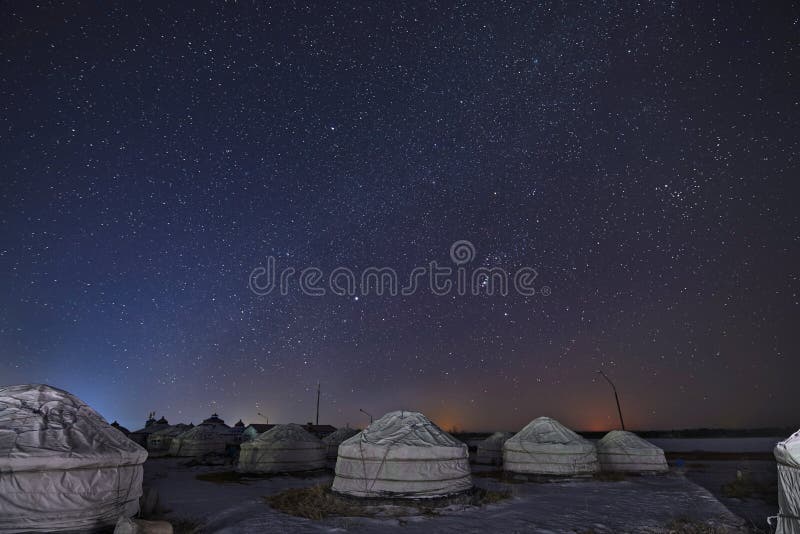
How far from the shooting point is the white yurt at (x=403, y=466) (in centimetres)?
1056

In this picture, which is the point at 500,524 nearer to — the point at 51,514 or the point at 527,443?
the point at 51,514

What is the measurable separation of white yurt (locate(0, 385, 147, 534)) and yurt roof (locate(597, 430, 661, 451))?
17493 mm

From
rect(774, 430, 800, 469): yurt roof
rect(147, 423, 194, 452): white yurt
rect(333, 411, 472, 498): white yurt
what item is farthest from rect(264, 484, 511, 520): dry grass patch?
rect(147, 423, 194, 452): white yurt

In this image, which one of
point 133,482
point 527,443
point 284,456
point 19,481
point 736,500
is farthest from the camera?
point 284,456

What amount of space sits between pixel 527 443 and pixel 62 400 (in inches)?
565

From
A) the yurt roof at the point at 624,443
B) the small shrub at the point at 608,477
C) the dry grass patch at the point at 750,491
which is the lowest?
the small shrub at the point at 608,477

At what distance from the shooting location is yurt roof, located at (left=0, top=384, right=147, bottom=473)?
5.72 meters

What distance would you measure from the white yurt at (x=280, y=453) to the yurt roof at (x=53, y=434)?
37.7 feet

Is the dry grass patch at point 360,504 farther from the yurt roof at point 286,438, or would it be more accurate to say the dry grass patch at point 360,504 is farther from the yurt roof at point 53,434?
the yurt roof at point 286,438

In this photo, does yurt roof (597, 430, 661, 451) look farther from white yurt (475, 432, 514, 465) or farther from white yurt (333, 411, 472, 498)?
white yurt (333, 411, 472, 498)

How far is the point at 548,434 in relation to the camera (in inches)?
637

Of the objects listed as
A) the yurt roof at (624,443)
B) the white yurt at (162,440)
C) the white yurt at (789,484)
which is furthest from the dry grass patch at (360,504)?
the white yurt at (162,440)

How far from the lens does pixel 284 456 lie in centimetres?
1784

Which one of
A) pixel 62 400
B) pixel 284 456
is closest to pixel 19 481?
pixel 62 400
